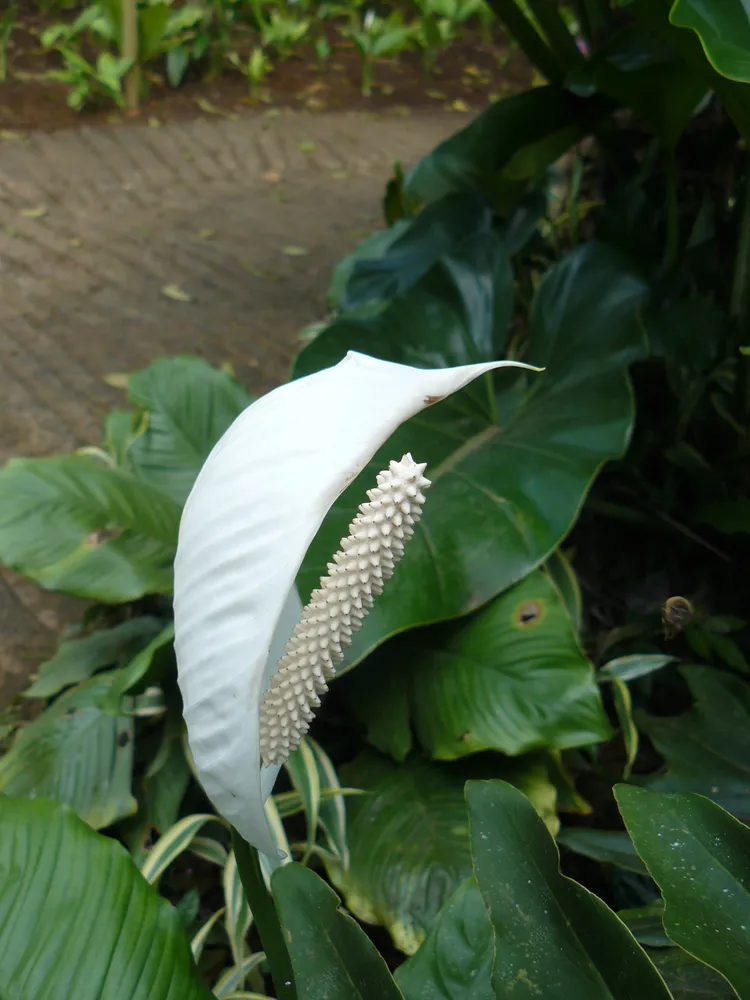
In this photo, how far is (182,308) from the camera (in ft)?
7.22

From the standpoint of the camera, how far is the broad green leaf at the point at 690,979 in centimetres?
64

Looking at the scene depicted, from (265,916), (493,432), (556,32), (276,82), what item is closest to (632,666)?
(493,432)

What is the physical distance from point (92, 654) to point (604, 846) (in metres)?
0.75

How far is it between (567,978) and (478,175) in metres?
1.34

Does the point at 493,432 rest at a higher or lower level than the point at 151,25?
lower

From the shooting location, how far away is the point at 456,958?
64cm

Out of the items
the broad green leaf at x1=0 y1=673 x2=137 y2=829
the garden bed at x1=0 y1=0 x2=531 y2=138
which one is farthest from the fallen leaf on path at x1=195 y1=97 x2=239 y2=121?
the broad green leaf at x1=0 y1=673 x2=137 y2=829

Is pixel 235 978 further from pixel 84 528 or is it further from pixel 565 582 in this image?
pixel 565 582

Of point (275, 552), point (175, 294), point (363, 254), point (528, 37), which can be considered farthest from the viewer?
point (175, 294)


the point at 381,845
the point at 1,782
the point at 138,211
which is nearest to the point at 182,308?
the point at 138,211

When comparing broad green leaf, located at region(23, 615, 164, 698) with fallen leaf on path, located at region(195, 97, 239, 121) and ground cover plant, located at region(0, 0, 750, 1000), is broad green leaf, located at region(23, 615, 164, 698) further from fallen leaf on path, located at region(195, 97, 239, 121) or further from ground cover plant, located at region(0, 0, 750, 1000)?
fallen leaf on path, located at region(195, 97, 239, 121)

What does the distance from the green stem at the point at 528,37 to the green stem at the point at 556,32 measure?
0.05 ft

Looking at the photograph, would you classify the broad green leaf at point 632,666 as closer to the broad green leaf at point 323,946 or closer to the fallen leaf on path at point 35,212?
the broad green leaf at point 323,946

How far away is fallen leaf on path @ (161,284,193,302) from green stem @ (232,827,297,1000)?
1.90 m
